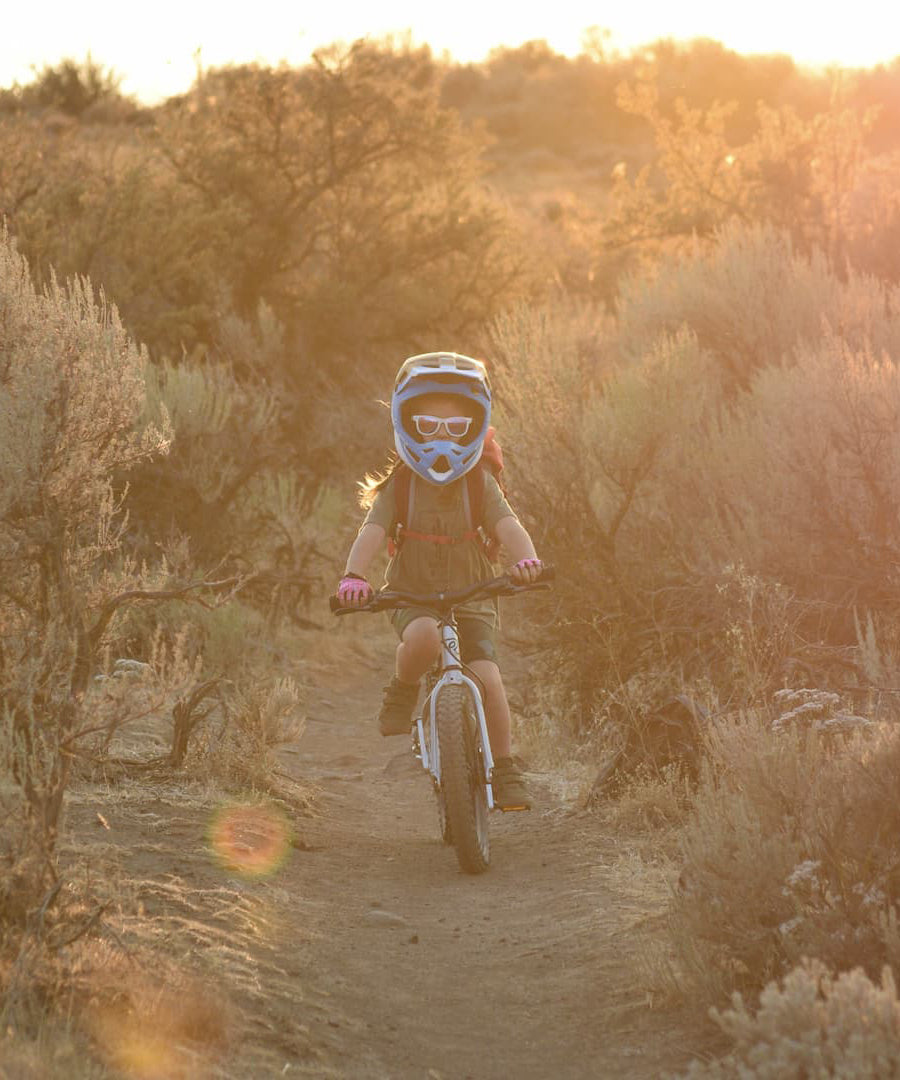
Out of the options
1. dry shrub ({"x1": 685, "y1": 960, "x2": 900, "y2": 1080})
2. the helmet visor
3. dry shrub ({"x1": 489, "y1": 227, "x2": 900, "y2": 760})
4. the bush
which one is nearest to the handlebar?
the helmet visor

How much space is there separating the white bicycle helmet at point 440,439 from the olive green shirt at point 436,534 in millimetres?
185

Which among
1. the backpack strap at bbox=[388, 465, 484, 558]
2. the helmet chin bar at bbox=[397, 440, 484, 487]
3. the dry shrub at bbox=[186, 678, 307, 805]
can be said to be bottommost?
the dry shrub at bbox=[186, 678, 307, 805]

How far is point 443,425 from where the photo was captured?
671 centimetres

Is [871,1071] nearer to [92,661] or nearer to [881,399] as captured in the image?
[92,661]

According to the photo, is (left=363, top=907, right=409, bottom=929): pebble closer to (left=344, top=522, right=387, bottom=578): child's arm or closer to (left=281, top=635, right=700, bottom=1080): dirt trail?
(left=281, top=635, right=700, bottom=1080): dirt trail

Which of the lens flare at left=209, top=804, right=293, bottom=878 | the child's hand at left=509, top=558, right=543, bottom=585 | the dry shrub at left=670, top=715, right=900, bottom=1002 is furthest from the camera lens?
the lens flare at left=209, top=804, right=293, bottom=878

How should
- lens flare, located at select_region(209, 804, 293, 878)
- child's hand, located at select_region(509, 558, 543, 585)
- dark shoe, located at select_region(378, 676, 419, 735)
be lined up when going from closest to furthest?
1. child's hand, located at select_region(509, 558, 543, 585)
2. lens flare, located at select_region(209, 804, 293, 878)
3. dark shoe, located at select_region(378, 676, 419, 735)

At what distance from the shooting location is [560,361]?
1108cm

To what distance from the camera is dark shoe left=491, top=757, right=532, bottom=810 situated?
6.56 meters

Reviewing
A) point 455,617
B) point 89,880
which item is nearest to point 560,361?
point 455,617

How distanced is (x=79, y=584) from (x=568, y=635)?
180 inches

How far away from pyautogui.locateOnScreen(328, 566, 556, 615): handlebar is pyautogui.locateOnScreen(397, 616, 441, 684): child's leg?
0.23 meters

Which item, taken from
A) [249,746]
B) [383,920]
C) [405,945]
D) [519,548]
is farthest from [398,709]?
[249,746]

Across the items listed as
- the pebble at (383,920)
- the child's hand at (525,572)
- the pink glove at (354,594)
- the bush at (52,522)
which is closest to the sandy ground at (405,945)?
the pebble at (383,920)
